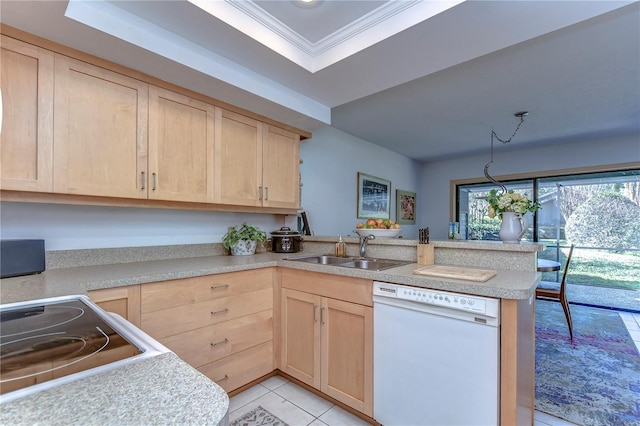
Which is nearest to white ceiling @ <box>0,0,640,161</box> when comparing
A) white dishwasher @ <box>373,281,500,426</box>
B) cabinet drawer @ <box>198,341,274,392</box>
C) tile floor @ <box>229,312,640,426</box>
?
white dishwasher @ <box>373,281,500,426</box>

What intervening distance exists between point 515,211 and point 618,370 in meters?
1.78

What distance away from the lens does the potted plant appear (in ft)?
8.05

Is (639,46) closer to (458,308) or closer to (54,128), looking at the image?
(458,308)

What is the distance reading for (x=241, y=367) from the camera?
1952mm

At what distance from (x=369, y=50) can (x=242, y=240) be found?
1.71m

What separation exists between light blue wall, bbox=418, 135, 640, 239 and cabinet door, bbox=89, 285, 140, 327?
16.6ft

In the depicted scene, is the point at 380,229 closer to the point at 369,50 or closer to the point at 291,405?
the point at 369,50

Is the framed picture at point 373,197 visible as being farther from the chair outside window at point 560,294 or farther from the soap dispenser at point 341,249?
the chair outside window at point 560,294

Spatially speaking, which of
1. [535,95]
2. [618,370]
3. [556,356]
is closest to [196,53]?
[535,95]

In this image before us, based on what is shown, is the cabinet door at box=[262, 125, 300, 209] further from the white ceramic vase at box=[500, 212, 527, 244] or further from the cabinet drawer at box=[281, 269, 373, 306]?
the white ceramic vase at box=[500, 212, 527, 244]

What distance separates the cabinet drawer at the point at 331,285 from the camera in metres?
1.67

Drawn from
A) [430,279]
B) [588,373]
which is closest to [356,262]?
[430,279]

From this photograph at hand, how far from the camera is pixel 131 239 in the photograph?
81.0 inches

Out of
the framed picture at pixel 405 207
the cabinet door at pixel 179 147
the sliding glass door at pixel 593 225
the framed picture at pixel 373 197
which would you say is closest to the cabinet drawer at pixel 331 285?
the cabinet door at pixel 179 147
